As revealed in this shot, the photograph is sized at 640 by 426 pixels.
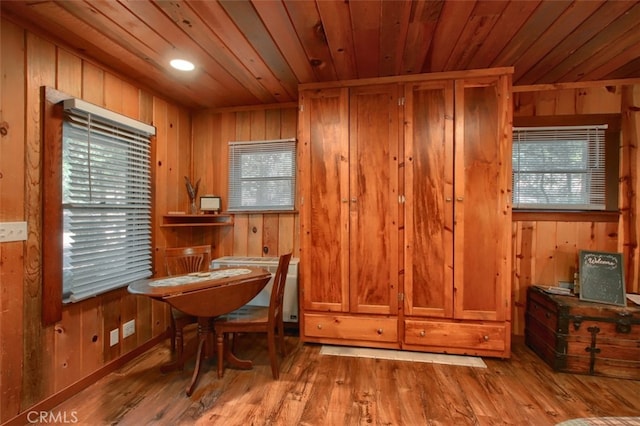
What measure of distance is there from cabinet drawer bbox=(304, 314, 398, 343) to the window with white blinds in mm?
1535

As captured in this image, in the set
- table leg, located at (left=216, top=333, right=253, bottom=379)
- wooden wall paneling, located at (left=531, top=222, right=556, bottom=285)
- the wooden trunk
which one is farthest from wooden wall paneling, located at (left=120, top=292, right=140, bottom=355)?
wooden wall paneling, located at (left=531, top=222, right=556, bottom=285)

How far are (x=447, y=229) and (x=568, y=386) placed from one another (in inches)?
51.3

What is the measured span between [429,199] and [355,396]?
1538 mm

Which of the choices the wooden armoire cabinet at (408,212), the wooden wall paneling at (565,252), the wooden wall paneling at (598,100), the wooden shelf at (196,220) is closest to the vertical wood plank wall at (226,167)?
the wooden shelf at (196,220)

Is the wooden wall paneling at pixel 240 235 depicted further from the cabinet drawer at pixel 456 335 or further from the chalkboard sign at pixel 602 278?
the chalkboard sign at pixel 602 278

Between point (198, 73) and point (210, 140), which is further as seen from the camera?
point (210, 140)

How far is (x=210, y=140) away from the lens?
313 centimetres

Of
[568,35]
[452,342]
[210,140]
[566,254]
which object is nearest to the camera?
[568,35]

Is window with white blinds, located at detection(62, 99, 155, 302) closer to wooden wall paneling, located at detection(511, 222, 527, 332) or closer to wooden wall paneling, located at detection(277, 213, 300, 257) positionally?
wooden wall paneling, located at detection(277, 213, 300, 257)

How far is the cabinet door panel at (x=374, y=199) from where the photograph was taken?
234 cm

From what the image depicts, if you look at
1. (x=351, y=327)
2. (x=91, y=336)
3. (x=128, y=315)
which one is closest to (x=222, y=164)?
(x=128, y=315)

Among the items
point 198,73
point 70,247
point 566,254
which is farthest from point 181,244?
point 566,254

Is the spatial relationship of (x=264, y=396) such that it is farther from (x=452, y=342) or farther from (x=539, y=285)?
(x=539, y=285)

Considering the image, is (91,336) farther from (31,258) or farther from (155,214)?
(155,214)
